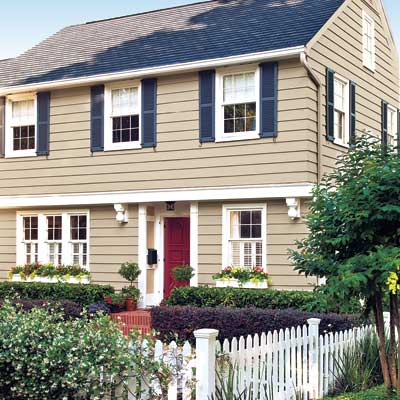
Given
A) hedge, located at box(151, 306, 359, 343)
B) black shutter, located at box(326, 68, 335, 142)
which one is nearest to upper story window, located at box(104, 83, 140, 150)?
black shutter, located at box(326, 68, 335, 142)

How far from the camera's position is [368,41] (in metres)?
19.1

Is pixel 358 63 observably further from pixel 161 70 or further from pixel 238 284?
pixel 238 284

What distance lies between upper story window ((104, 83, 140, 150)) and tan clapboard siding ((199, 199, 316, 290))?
262cm

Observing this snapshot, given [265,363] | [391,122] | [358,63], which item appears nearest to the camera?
[265,363]

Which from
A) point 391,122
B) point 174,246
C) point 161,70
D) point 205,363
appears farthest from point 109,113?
point 205,363

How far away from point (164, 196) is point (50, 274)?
376 centimetres

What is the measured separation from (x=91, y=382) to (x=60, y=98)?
41.4 feet

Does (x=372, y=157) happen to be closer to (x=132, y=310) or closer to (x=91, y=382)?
(x=91, y=382)

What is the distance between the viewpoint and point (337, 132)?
16.6 metres

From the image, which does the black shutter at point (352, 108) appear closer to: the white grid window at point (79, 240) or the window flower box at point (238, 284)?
the window flower box at point (238, 284)

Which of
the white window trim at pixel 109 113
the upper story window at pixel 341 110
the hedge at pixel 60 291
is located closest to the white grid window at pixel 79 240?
the hedge at pixel 60 291

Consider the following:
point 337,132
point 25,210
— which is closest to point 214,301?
point 337,132

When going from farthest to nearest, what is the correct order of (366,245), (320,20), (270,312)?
(320,20), (270,312), (366,245)

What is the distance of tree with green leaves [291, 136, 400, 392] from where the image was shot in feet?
23.7
